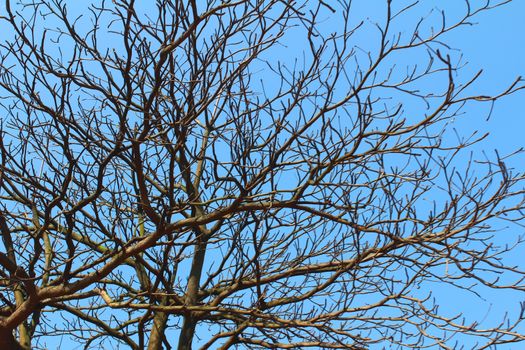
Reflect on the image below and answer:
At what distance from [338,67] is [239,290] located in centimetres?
318

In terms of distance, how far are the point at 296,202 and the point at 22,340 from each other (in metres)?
3.91

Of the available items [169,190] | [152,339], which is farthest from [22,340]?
[169,190]

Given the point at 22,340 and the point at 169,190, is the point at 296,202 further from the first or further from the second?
the point at 22,340

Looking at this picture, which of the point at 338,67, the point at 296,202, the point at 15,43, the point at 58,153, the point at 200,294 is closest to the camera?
the point at 338,67

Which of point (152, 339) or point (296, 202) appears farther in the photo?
point (152, 339)

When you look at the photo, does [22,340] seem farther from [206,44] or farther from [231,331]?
[206,44]

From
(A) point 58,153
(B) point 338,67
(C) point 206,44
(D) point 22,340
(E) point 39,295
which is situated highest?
(A) point 58,153

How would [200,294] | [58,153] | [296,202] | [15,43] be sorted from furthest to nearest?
[200,294] → [58,153] → [15,43] → [296,202]

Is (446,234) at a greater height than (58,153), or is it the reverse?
(58,153)

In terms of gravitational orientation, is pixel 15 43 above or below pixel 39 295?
above

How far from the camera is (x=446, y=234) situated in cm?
518

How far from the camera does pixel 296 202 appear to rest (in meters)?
4.93

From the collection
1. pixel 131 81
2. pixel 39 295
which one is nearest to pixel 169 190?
pixel 131 81

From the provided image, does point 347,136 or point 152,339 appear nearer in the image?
point 347,136
